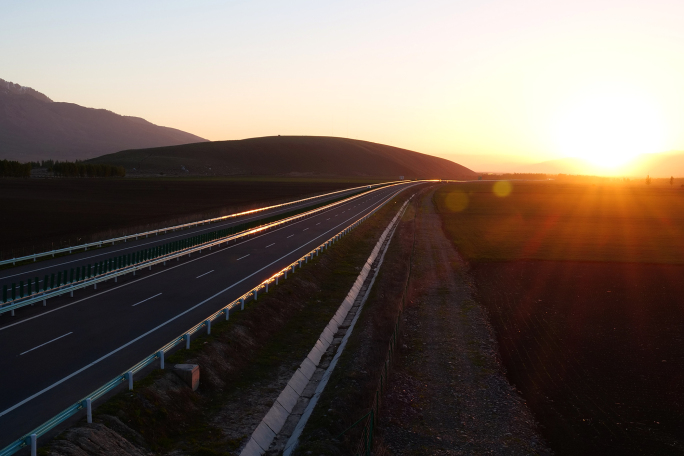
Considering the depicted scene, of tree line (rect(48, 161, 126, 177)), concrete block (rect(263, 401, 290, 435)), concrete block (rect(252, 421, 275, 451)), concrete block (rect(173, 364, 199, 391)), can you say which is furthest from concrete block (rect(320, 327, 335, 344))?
tree line (rect(48, 161, 126, 177))

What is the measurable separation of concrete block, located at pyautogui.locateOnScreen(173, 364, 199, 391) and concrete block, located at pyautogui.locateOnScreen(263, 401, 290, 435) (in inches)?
94.9

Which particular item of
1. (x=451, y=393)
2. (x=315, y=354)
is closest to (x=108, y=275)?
(x=315, y=354)

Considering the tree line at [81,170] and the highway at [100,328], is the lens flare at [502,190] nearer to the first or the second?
the highway at [100,328]

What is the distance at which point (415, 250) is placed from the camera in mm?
48438

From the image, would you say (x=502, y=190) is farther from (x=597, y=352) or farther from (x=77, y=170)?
(x=597, y=352)

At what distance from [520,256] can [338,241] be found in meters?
14.9

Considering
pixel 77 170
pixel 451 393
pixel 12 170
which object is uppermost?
pixel 77 170

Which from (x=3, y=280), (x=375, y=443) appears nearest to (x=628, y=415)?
(x=375, y=443)

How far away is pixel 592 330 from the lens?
25.0 metres

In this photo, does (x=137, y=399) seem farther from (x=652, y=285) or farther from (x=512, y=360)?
(x=652, y=285)

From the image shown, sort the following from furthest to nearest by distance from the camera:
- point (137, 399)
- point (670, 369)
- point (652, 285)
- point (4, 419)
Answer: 1. point (652, 285)
2. point (670, 369)
3. point (137, 399)
4. point (4, 419)

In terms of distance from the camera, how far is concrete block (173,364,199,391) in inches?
629

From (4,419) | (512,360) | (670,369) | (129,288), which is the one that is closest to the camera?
(4,419)

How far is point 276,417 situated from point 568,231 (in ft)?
181
